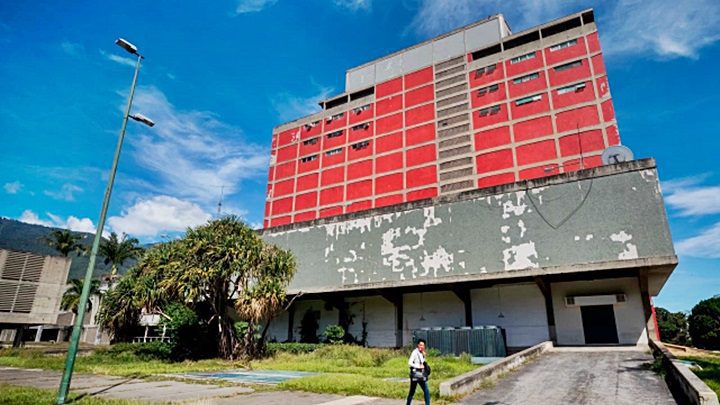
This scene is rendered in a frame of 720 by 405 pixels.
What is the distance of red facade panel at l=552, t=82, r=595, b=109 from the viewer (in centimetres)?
3875

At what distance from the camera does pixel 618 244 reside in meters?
17.3

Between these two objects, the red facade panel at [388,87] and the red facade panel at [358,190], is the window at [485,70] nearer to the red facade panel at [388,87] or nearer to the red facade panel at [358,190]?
the red facade panel at [388,87]

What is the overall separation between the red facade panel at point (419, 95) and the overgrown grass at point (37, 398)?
46.1 meters

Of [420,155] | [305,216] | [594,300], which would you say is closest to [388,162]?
[420,155]

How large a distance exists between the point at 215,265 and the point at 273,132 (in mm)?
46061

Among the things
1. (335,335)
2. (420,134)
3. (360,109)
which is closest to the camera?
(335,335)

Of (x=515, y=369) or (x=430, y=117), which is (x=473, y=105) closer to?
(x=430, y=117)

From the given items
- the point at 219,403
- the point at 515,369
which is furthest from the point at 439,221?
the point at 219,403

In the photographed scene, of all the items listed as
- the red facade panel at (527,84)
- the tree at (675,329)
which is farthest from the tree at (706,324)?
the red facade panel at (527,84)

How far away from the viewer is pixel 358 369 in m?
14.1

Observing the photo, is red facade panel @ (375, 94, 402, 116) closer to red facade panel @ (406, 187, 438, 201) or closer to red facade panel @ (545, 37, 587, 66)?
red facade panel @ (406, 187, 438, 201)

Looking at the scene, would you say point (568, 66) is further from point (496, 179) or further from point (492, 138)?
point (496, 179)

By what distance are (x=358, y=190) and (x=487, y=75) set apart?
20355 millimetres

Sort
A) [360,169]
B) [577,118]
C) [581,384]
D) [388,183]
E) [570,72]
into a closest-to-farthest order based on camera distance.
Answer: [581,384] < [577,118] < [570,72] < [388,183] < [360,169]
